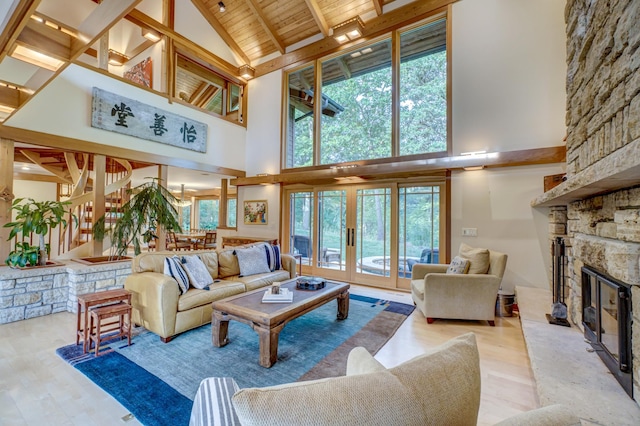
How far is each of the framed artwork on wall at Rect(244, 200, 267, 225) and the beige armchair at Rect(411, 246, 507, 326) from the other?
14.4 feet

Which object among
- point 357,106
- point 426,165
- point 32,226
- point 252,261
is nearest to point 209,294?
point 252,261

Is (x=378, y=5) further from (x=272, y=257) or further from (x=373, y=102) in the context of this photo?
(x=272, y=257)

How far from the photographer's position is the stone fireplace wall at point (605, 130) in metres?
1.45

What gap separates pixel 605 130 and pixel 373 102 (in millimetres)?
4239

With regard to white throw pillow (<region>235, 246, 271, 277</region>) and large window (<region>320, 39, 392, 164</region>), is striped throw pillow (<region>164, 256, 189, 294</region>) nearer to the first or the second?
white throw pillow (<region>235, 246, 271, 277</region>)

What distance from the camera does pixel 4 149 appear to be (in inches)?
151

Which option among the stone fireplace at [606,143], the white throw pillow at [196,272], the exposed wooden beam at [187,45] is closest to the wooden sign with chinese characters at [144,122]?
the exposed wooden beam at [187,45]

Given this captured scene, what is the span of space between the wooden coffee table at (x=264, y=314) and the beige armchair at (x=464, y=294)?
1.22 m

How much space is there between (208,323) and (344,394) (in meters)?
3.13

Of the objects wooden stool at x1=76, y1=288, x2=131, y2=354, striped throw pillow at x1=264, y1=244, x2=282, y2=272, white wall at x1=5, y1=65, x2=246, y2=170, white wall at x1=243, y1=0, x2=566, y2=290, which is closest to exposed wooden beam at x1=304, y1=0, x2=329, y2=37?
white wall at x1=243, y1=0, x2=566, y2=290

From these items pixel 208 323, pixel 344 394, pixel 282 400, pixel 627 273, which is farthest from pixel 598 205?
pixel 208 323

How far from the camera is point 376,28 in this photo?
5.42 meters

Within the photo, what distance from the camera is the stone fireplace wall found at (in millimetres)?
1453

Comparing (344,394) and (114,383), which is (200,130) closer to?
(114,383)
